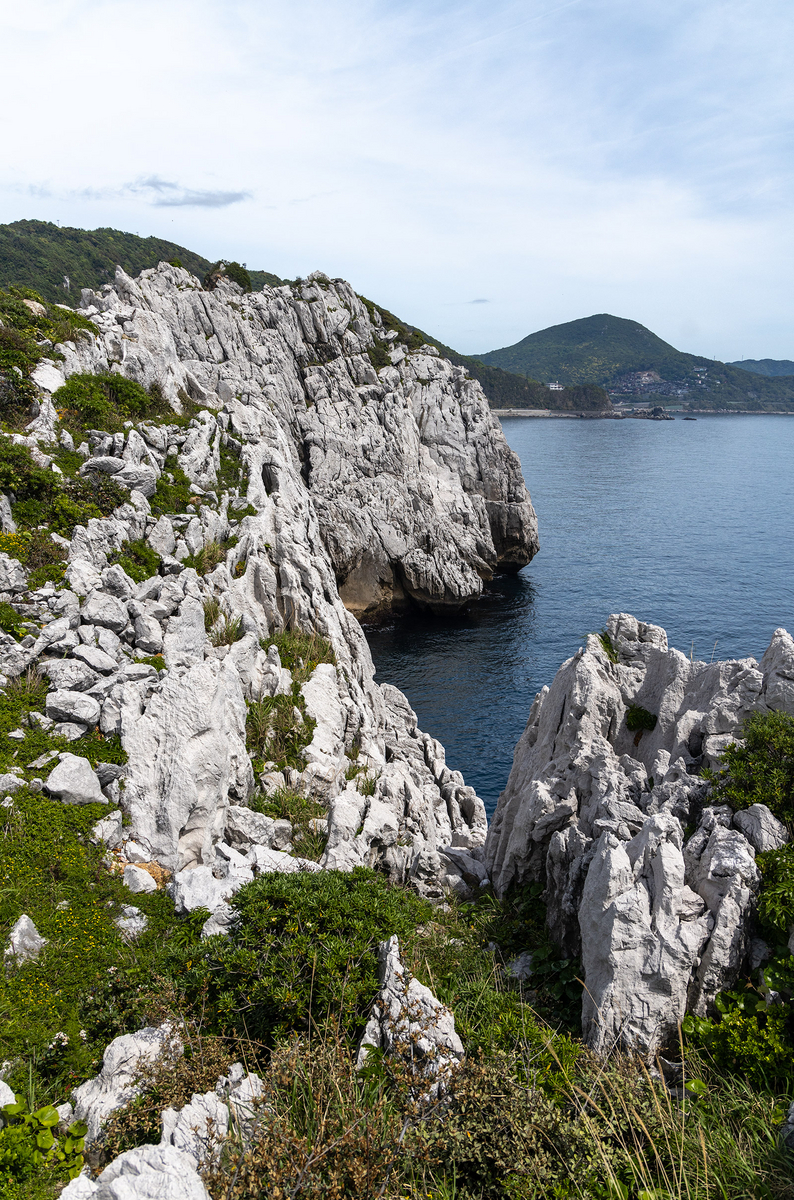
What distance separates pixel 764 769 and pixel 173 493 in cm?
2178

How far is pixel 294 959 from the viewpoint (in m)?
9.26

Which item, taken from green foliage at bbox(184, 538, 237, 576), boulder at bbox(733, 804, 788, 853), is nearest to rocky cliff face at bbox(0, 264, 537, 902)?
green foliage at bbox(184, 538, 237, 576)

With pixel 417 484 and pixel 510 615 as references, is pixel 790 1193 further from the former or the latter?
pixel 417 484

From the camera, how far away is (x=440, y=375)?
245ft

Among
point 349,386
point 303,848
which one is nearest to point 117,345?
point 303,848

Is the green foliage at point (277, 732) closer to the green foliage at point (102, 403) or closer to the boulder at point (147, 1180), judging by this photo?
the green foliage at point (102, 403)

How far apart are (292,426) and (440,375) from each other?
21.0m

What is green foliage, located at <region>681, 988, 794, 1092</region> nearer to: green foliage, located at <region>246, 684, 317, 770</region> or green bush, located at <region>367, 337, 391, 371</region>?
green foliage, located at <region>246, 684, 317, 770</region>

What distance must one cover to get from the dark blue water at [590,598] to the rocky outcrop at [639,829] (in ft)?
53.4

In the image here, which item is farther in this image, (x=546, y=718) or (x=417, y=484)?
(x=417, y=484)

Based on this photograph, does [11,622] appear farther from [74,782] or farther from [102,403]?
Answer: [102,403]

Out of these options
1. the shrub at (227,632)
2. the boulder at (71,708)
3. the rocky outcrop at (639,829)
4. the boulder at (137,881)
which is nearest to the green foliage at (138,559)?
the shrub at (227,632)

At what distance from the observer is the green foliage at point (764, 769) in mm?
11789

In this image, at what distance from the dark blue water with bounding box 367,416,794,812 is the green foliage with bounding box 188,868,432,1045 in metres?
24.5
